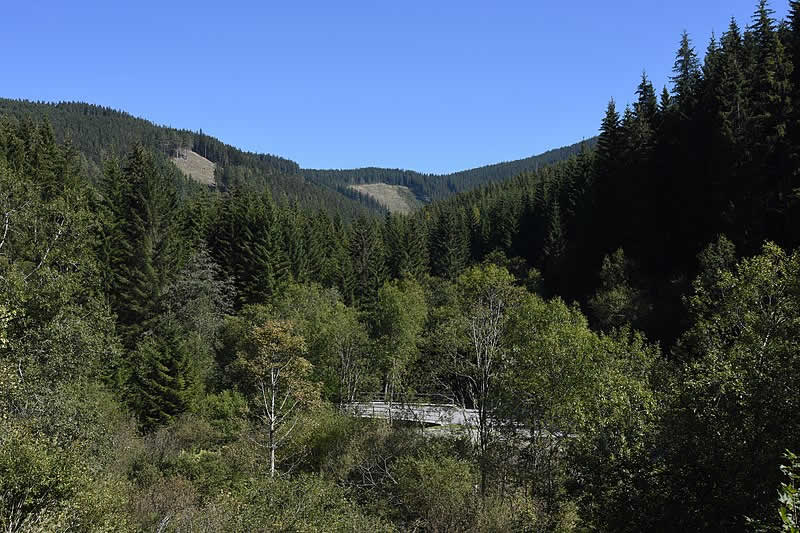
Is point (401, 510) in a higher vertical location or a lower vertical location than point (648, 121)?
lower

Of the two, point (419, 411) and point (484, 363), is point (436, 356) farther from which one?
point (419, 411)

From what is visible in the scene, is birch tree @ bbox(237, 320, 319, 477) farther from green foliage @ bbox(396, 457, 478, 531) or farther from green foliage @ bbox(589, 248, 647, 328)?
green foliage @ bbox(589, 248, 647, 328)

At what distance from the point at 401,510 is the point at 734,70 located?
41.0m

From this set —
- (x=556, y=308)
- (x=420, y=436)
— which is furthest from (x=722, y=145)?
(x=420, y=436)

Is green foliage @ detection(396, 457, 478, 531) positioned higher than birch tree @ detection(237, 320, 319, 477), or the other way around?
birch tree @ detection(237, 320, 319, 477)

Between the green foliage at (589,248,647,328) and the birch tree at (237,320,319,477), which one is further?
the green foliage at (589,248,647,328)

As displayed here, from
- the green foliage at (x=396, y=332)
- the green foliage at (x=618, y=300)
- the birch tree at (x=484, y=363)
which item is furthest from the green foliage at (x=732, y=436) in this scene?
the green foliage at (x=618, y=300)

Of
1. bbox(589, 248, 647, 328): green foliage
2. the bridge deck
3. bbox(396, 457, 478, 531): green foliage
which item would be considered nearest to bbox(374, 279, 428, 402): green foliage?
the bridge deck

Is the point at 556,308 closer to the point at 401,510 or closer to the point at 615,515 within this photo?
the point at 401,510

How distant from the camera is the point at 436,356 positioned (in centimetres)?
2834

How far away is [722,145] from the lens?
40219 mm

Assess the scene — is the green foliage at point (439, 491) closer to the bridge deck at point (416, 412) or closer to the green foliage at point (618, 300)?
the bridge deck at point (416, 412)

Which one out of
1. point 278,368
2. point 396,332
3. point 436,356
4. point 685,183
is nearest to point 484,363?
point 436,356

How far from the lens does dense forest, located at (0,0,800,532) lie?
12.1m
